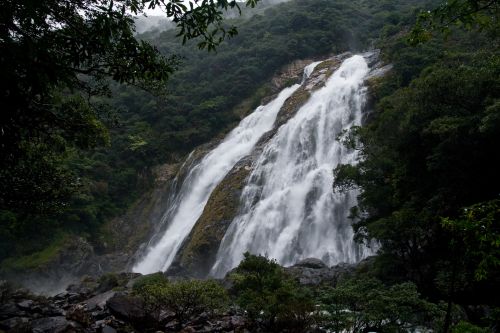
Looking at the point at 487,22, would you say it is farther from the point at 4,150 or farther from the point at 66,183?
the point at 66,183

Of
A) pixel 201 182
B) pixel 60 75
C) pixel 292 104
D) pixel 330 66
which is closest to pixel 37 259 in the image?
pixel 201 182

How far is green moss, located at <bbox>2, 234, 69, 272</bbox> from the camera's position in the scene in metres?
26.5

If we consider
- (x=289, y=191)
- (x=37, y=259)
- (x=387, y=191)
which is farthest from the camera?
(x=37, y=259)

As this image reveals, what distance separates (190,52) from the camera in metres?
49.6

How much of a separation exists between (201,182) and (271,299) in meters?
21.8

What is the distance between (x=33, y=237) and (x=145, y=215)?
7.71m

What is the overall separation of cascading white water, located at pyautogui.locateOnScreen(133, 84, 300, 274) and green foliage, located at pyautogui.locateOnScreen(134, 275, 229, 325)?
15616 millimetres

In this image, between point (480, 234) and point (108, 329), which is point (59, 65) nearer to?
point (480, 234)

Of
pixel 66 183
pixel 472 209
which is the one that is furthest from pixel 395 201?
pixel 472 209

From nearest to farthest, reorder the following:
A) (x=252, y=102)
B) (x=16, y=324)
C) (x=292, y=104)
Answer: (x=16, y=324), (x=292, y=104), (x=252, y=102)

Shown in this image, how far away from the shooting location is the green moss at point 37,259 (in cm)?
2648

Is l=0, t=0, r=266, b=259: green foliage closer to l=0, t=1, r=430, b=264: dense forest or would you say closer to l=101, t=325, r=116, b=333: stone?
l=101, t=325, r=116, b=333: stone

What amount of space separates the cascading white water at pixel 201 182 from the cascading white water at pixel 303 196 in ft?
12.7

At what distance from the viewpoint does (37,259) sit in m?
27.1
